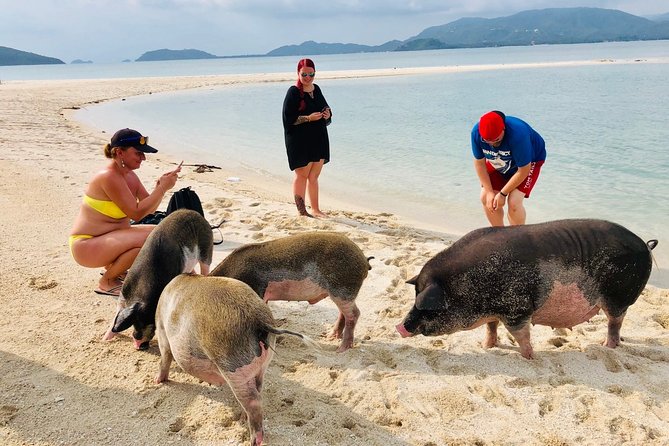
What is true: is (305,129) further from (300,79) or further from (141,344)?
(141,344)

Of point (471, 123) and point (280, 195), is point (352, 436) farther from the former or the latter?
point (471, 123)

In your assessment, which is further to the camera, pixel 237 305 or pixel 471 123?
pixel 471 123

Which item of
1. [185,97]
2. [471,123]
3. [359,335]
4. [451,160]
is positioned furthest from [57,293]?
[185,97]

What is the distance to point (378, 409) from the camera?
3.54m

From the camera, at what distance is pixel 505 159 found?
18.2ft

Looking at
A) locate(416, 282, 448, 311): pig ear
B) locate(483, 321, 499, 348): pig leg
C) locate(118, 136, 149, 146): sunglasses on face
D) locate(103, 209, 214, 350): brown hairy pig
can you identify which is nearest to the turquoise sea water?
locate(483, 321, 499, 348): pig leg

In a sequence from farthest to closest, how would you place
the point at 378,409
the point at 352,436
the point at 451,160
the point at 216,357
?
1. the point at 451,160
2. the point at 378,409
3. the point at 352,436
4. the point at 216,357

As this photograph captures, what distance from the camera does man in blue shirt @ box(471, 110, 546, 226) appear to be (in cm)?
523

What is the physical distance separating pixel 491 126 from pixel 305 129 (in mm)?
3287

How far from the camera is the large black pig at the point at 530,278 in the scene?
3.91 metres

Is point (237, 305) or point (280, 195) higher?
point (237, 305)

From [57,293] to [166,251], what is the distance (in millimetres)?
1858

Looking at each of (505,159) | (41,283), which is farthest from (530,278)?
(41,283)

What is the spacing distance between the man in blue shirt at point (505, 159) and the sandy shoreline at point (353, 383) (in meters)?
1.18
